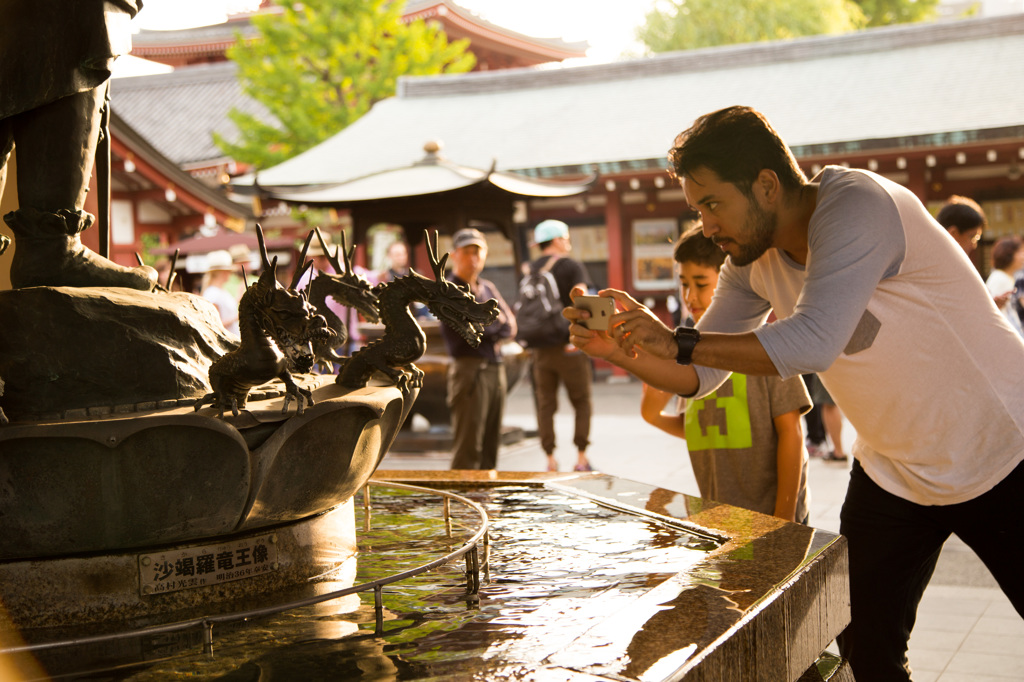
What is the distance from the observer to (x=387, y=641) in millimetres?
2111

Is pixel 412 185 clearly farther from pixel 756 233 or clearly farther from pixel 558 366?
pixel 756 233

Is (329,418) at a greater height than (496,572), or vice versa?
(329,418)

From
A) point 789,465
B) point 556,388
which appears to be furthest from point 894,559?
point 556,388

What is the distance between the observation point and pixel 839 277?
2.26 metres

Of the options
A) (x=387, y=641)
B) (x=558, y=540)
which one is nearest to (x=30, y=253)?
(x=387, y=641)

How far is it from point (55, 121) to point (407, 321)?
3.48 feet

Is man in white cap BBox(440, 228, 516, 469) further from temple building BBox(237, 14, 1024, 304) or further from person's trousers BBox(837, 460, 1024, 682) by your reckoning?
temple building BBox(237, 14, 1024, 304)

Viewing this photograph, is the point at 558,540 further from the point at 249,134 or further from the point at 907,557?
the point at 249,134

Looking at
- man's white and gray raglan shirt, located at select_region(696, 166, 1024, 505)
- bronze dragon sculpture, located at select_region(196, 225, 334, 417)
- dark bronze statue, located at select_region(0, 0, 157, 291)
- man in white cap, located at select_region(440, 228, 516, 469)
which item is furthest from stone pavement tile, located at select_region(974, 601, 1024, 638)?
man in white cap, located at select_region(440, 228, 516, 469)

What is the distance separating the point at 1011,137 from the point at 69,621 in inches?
489

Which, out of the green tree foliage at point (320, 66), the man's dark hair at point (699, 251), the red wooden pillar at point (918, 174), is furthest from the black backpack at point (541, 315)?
the green tree foliage at point (320, 66)

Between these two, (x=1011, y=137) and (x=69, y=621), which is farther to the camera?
(x=1011, y=137)

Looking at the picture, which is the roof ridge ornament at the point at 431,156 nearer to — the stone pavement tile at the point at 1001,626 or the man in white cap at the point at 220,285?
the man in white cap at the point at 220,285

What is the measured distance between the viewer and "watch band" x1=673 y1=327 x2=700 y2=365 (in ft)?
7.93
